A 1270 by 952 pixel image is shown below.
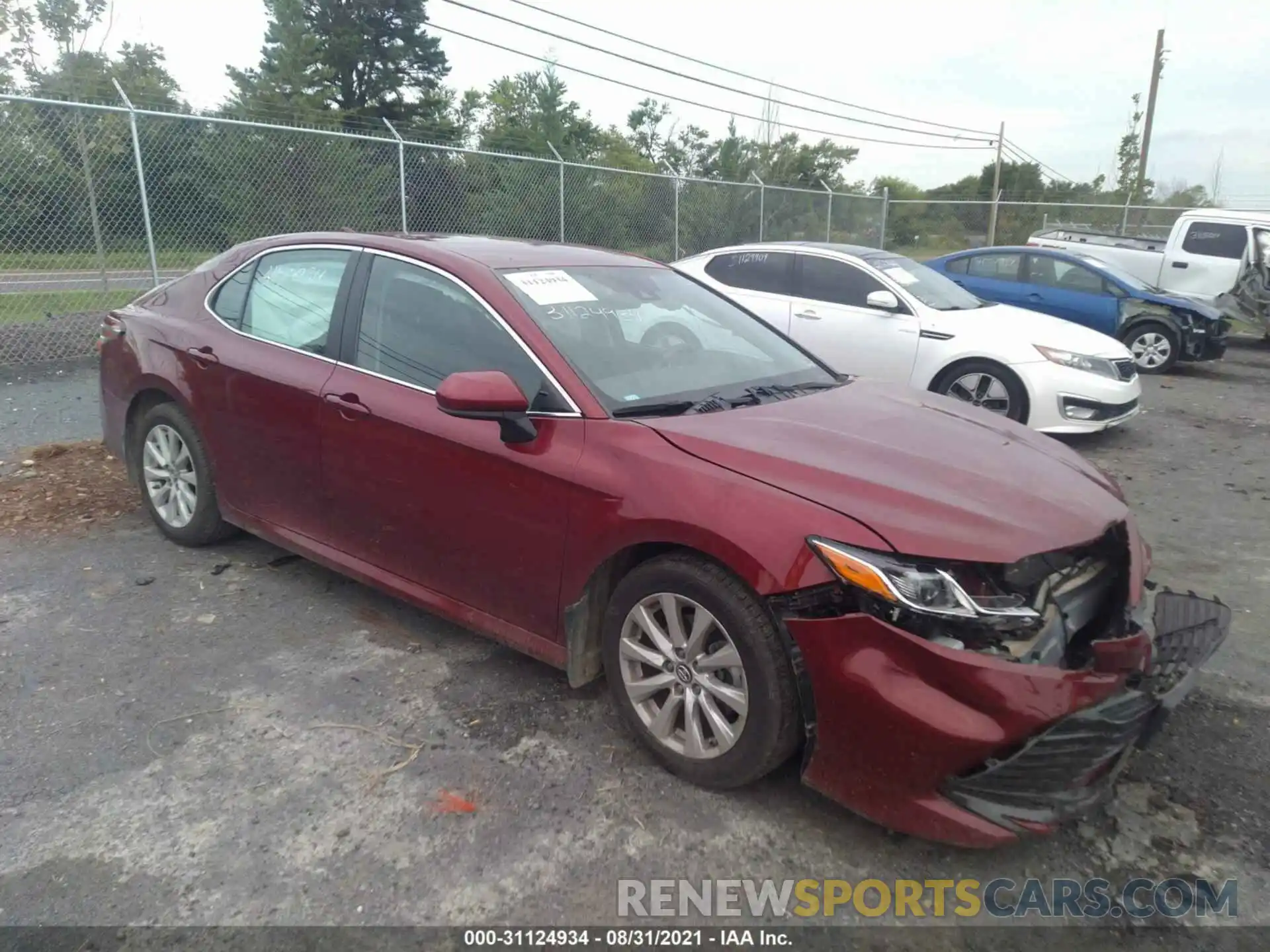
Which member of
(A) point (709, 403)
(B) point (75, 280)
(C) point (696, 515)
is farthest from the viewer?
(B) point (75, 280)

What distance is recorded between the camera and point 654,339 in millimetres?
3562

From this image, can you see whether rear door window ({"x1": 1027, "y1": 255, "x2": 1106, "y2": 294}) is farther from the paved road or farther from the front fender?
the paved road

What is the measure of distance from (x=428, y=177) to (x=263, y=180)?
6.66ft

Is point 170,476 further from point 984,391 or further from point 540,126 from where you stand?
point 540,126

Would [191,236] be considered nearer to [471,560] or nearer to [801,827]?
[471,560]

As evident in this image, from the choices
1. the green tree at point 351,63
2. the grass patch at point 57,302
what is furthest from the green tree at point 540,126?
the grass patch at point 57,302

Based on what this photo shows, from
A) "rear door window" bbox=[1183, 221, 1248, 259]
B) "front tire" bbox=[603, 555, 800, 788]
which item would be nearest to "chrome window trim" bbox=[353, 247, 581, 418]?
"front tire" bbox=[603, 555, 800, 788]

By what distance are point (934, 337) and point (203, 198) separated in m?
8.33

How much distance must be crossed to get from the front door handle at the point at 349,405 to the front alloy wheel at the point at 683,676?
1425 millimetres

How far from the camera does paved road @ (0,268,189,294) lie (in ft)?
32.8

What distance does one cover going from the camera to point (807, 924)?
2.31m

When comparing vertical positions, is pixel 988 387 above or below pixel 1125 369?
below

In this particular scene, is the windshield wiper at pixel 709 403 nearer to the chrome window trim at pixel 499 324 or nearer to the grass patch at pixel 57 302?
the chrome window trim at pixel 499 324

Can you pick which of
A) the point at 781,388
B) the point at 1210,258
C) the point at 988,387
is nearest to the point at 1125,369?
the point at 988,387
